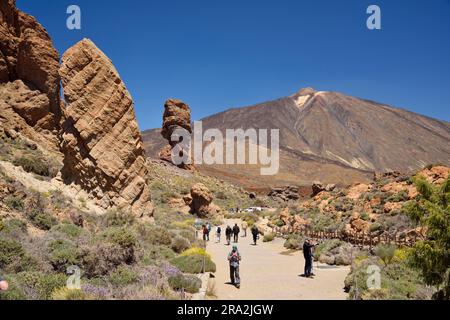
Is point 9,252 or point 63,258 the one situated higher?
point 9,252

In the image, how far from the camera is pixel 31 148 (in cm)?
2278

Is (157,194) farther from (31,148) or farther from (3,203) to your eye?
(3,203)

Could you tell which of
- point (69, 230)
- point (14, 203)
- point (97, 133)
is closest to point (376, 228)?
point (97, 133)

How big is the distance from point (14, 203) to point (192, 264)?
584 centimetres

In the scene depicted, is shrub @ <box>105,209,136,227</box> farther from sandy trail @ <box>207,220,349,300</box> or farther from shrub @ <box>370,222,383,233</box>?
shrub @ <box>370,222,383,233</box>

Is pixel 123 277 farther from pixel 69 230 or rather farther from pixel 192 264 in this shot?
pixel 69 230

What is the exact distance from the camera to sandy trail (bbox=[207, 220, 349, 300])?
9.88 meters

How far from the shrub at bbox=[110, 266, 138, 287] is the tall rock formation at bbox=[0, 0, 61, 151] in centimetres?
1803

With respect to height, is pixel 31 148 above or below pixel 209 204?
above

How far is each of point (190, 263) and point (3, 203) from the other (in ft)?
19.3

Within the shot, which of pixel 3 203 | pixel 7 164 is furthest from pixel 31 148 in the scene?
pixel 3 203

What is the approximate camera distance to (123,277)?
28.6 feet

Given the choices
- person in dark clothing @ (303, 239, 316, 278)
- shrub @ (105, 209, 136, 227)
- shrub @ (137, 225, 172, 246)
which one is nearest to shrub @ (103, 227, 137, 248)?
shrub @ (137, 225, 172, 246)
